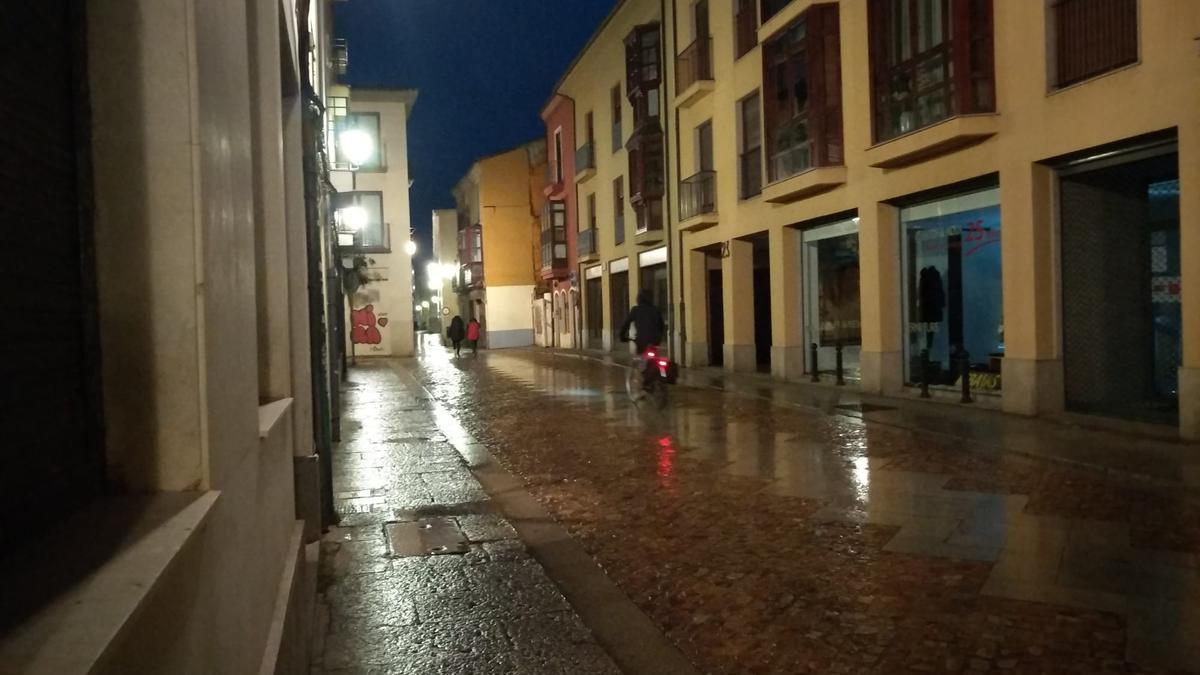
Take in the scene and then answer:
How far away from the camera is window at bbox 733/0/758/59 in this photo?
825 inches

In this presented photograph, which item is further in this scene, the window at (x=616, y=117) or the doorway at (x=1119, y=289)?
the window at (x=616, y=117)

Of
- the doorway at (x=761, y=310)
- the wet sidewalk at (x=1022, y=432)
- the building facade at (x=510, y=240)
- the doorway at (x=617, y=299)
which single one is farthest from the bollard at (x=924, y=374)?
the building facade at (x=510, y=240)

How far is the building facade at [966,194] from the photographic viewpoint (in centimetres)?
1169

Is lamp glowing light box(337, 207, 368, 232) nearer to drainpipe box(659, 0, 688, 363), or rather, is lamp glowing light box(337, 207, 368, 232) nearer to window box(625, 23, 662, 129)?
drainpipe box(659, 0, 688, 363)

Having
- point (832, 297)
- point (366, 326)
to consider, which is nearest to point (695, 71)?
point (832, 297)

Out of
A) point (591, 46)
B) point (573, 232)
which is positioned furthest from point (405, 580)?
point (573, 232)

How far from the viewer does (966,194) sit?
1492cm

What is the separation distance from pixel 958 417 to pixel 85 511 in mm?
12817

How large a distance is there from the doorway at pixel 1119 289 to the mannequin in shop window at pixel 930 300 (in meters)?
3.06

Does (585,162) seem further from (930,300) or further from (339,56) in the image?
(930,300)

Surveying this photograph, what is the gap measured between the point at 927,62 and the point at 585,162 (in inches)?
892

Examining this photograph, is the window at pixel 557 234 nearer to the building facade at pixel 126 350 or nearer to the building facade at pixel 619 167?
the building facade at pixel 619 167

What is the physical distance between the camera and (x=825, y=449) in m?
11.0

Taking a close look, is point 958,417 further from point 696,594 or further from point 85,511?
point 85,511
